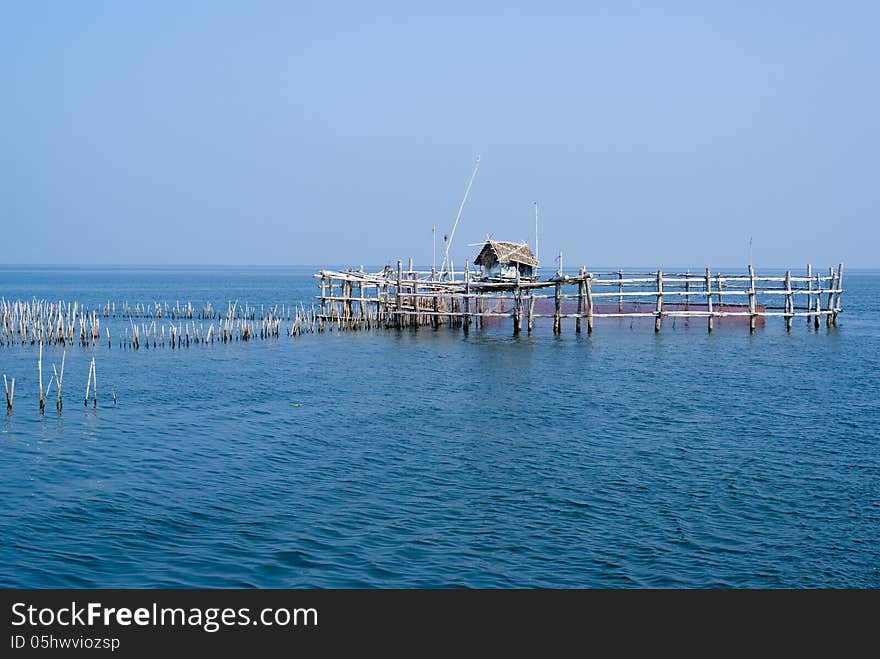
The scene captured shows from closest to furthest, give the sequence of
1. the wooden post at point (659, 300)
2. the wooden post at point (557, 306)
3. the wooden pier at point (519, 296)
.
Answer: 1. the wooden post at point (557, 306)
2. the wooden post at point (659, 300)
3. the wooden pier at point (519, 296)

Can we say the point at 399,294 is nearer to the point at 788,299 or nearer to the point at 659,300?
the point at 659,300

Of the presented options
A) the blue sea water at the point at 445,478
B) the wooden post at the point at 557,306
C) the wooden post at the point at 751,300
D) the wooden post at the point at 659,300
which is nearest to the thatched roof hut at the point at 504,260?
the wooden post at the point at 557,306

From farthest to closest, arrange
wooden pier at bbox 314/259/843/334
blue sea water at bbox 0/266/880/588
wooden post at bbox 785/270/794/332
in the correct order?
wooden post at bbox 785/270/794/332 < wooden pier at bbox 314/259/843/334 < blue sea water at bbox 0/266/880/588

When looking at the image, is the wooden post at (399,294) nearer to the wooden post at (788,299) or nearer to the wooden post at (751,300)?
the wooden post at (751,300)

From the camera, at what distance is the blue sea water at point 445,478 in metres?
13.4

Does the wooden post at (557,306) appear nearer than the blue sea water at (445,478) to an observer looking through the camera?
No

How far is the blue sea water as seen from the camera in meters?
13.4

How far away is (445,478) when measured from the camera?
18594 mm

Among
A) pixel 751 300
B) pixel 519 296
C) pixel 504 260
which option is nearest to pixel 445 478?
pixel 519 296

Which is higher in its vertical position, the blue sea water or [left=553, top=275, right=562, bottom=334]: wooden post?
[left=553, top=275, right=562, bottom=334]: wooden post

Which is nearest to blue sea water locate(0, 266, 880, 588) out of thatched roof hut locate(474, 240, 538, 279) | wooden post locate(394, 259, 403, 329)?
wooden post locate(394, 259, 403, 329)

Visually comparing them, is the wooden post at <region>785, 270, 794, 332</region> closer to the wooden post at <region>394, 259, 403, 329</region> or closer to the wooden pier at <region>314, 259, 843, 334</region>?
the wooden pier at <region>314, 259, 843, 334</region>
